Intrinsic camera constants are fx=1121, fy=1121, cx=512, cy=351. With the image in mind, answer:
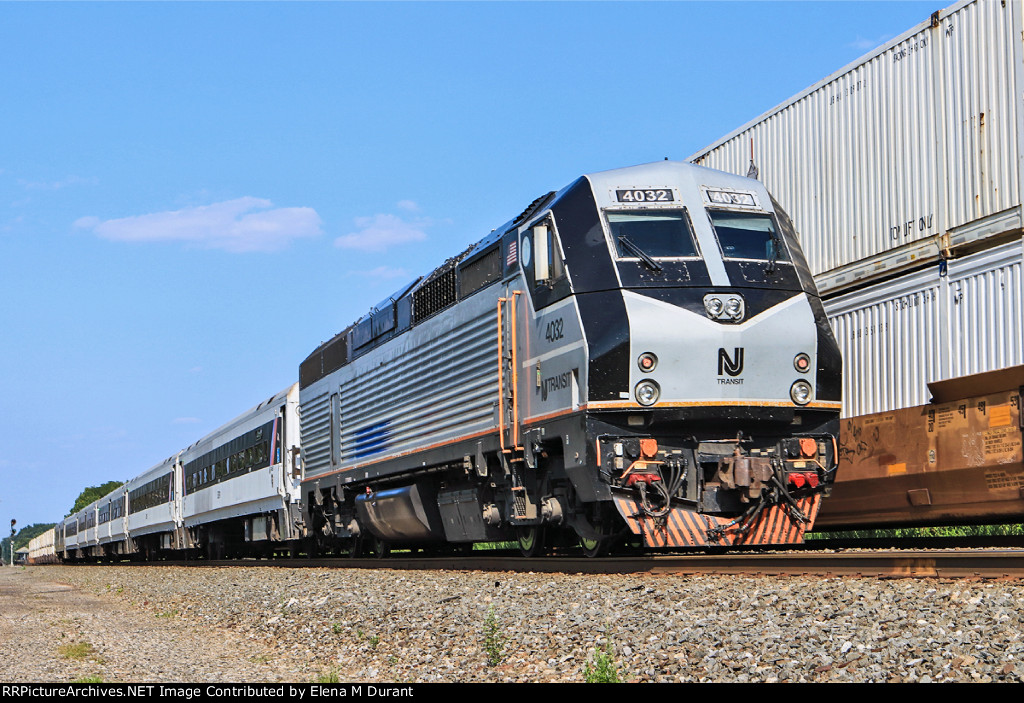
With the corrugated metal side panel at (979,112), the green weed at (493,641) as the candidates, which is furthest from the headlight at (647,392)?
the corrugated metal side panel at (979,112)

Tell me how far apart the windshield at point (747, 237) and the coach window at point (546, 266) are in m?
1.56

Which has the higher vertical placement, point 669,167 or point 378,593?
point 669,167

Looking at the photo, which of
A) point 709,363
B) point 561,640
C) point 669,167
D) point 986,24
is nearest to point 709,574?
point 709,363

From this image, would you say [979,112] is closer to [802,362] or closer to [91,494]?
[802,362]

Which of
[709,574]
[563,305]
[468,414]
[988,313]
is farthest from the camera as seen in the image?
[468,414]

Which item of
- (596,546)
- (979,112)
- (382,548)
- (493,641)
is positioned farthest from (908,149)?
(382,548)

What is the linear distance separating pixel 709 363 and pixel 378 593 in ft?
12.6

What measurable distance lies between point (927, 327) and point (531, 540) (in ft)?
16.3

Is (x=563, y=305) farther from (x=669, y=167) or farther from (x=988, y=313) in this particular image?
(x=988, y=313)

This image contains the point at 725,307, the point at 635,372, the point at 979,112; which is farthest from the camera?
the point at 979,112

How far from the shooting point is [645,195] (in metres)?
11.0

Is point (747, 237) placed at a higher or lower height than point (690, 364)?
higher

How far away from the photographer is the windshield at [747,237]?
1083cm
